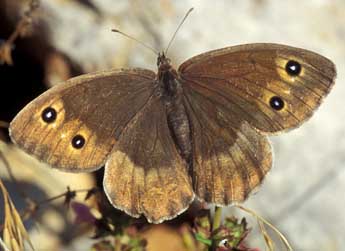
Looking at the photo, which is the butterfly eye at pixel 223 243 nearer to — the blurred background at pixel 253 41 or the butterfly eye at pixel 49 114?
the butterfly eye at pixel 49 114

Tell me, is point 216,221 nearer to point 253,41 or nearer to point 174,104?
A: point 174,104

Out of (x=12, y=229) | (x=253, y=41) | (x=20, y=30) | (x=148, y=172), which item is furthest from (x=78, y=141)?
(x=253, y=41)

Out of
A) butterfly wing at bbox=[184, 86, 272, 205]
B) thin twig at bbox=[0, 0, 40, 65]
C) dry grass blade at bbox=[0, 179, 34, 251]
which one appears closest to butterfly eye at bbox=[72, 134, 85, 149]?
dry grass blade at bbox=[0, 179, 34, 251]

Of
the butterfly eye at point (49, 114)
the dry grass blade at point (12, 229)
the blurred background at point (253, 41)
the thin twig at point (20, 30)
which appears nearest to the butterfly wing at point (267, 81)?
the butterfly eye at point (49, 114)

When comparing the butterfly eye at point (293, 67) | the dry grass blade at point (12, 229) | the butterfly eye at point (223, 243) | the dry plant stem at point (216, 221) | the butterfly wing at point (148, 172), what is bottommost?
the dry grass blade at point (12, 229)

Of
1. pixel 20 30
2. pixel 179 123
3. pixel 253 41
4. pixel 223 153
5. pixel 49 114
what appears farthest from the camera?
pixel 253 41
